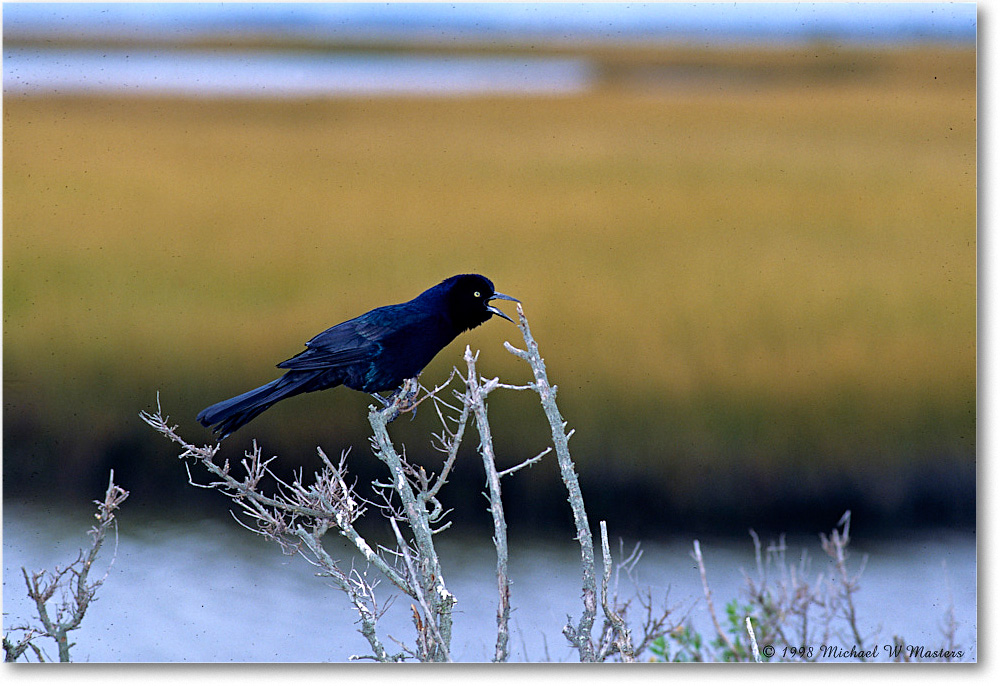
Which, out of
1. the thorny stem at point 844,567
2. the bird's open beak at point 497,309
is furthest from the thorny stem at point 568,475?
the thorny stem at point 844,567

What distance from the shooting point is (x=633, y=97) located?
3631mm

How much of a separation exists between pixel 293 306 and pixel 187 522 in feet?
2.78

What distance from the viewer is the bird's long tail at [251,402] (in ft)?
11.0

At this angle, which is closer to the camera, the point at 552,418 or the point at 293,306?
the point at 552,418

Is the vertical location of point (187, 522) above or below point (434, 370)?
below

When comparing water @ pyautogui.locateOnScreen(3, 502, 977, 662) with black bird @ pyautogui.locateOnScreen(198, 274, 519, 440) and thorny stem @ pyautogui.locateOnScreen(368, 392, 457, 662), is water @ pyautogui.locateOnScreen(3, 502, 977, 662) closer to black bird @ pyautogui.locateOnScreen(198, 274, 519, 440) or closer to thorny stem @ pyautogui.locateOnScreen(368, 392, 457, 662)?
thorny stem @ pyautogui.locateOnScreen(368, 392, 457, 662)

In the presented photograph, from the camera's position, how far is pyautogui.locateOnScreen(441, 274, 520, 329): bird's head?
3475 millimetres

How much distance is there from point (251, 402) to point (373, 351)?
0.44 metres

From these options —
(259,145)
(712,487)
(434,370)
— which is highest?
(259,145)

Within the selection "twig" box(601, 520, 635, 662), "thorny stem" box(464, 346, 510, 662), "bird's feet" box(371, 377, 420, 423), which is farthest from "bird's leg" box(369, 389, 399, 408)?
"twig" box(601, 520, 635, 662)

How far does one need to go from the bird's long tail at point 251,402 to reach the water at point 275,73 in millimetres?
1051

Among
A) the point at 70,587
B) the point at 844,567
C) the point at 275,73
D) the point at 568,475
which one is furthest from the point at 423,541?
the point at 275,73

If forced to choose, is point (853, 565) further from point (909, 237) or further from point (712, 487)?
point (909, 237)

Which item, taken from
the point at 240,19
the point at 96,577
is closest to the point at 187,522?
the point at 96,577
